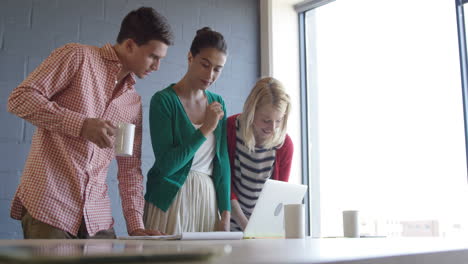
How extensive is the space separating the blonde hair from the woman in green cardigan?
0.35 feet

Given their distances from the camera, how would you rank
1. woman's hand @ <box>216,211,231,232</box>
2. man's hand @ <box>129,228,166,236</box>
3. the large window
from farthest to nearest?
the large window < woman's hand @ <box>216,211,231,232</box> < man's hand @ <box>129,228,166,236</box>

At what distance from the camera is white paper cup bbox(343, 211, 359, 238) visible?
147 centimetres

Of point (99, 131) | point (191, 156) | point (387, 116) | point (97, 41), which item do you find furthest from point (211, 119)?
point (387, 116)

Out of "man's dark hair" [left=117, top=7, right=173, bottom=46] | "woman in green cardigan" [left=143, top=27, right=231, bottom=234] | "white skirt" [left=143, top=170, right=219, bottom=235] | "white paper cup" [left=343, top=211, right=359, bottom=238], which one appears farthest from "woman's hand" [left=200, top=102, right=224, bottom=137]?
"white paper cup" [left=343, top=211, right=359, bottom=238]

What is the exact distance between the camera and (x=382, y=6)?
10.2 ft

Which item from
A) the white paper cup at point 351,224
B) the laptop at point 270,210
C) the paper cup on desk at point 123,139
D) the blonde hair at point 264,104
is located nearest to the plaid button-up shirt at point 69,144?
the paper cup on desk at point 123,139

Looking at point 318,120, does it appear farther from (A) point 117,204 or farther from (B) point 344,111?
(A) point 117,204

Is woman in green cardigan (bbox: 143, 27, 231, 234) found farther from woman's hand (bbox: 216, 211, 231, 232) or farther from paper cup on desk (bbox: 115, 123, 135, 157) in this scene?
paper cup on desk (bbox: 115, 123, 135, 157)

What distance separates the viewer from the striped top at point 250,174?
1.87 meters

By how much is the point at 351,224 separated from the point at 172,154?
2.09 ft

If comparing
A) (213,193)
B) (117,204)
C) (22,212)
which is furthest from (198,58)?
(117,204)

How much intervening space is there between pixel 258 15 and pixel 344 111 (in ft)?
3.02

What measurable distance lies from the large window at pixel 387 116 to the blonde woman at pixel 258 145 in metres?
0.80

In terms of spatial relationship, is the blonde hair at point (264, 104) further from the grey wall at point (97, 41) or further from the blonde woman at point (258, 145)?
the grey wall at point (97, 41)
